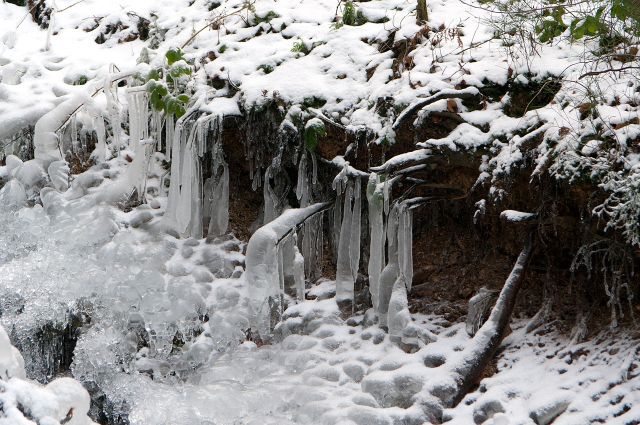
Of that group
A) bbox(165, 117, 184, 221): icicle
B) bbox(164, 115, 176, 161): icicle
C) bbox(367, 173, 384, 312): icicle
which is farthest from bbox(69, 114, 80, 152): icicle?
bbox(367, 173, 384, 312): icicle

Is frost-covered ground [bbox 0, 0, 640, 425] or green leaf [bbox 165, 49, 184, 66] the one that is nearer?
frost-covered ground [bbox 0, 0, 640, 425]

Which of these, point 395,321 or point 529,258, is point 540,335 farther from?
point 395,321

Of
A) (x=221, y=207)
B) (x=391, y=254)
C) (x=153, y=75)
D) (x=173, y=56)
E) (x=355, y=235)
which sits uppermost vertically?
(x=173, y=56)

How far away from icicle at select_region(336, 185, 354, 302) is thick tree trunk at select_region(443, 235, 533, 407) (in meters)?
0.95

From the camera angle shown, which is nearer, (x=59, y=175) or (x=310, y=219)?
(x=310, y=219)

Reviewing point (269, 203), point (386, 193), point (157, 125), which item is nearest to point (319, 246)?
point (269, 203)

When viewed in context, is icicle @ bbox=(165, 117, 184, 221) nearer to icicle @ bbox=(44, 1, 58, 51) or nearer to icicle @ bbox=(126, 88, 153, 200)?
icicle @ bbox=(126, 88, 153, 200)

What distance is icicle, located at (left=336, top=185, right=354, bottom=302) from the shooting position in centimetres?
451

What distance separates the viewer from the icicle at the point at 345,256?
4.51 m

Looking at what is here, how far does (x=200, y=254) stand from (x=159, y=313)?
60 centimetres

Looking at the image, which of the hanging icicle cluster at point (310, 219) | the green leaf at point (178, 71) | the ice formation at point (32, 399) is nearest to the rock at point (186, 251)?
the hanging icicle cluster at point (310, 219)

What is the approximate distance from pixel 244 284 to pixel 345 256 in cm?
79

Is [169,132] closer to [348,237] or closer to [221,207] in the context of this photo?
[221,207]

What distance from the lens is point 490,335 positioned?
12.7ft
